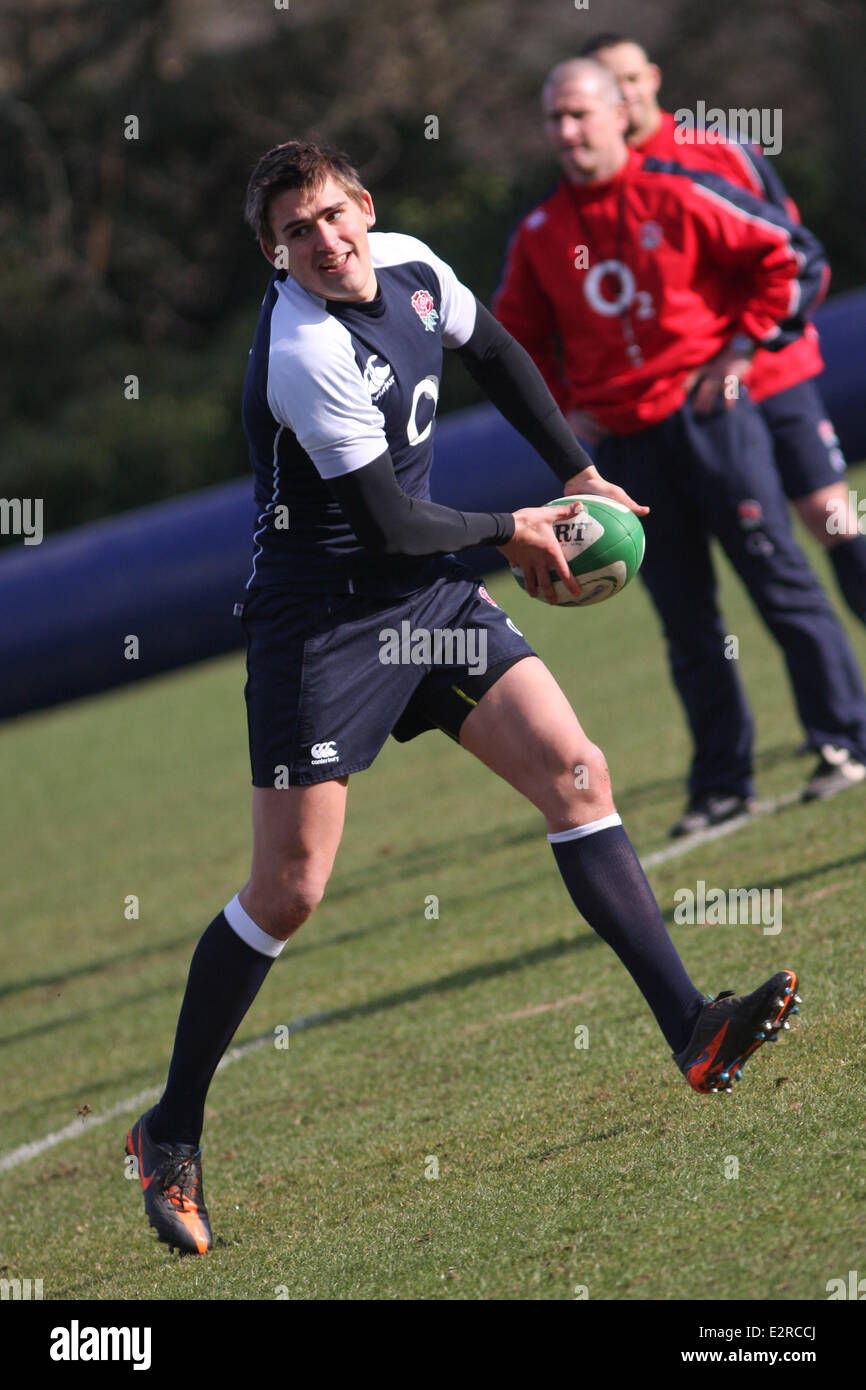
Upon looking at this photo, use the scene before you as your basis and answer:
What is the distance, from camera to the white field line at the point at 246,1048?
494 centimetres

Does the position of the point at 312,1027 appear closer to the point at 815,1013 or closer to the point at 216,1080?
the point at 216,1080

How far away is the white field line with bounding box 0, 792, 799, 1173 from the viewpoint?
4.94 m

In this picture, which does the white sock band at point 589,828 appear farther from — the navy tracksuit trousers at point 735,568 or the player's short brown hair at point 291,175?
the navy tracksuit trousers at point 735,568

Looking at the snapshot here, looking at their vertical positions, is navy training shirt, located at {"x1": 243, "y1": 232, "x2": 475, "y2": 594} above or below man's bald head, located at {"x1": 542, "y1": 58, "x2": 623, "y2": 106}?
below

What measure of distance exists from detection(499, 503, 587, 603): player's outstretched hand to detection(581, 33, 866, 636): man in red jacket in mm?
2675

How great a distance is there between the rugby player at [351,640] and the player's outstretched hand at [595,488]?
0.23 metres

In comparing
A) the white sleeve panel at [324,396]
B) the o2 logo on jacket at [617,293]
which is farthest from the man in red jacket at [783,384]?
the white sleeve panel at [324,396]

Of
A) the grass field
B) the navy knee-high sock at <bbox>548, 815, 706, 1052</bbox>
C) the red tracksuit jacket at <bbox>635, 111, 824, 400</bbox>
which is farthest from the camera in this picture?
the red tracksuit jacket at <bbox>635, 111, 824, 400</bbox>

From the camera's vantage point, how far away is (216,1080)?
5.18 metres

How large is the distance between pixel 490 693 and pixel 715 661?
281 centimetres

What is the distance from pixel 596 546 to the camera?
4.02 m

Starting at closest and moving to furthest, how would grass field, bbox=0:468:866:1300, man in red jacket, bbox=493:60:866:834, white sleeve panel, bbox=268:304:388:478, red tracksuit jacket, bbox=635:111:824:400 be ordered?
grass field, bbox=0:468:866:1300 → white sleeve panel, bbox=268:304:388:478 → man in red jacket, bbox=493:60:866:834 → red tracksuit jacket, bbox=635:111:824:400

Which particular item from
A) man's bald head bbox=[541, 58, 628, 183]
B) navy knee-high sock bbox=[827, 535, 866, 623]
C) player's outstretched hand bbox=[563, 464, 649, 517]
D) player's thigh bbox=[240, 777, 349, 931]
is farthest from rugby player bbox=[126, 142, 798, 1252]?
navy knee-high sock bbox=[827, 535, 866, 623]

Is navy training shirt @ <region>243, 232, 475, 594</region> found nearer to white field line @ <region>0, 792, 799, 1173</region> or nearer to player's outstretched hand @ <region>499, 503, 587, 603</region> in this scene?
player's outstretched hand @ <region>499, 503, 587, 603</region>
